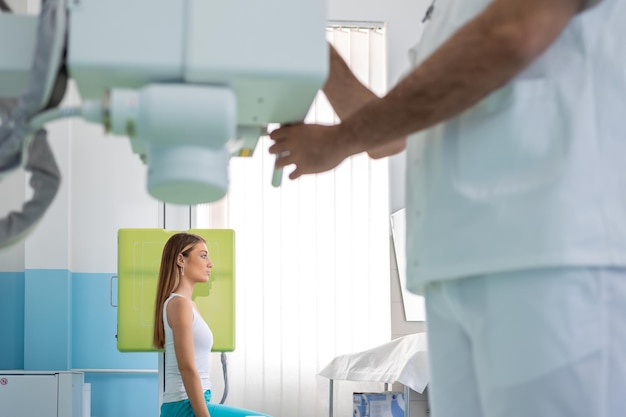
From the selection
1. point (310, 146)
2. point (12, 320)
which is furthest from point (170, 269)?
point (310, 146)

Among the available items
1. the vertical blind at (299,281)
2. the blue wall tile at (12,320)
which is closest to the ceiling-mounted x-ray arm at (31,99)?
the vertical blind at (299,281)

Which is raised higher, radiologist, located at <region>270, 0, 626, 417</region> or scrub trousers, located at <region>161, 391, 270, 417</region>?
radiologist, located at <region>270, 0, 626, 417</region>

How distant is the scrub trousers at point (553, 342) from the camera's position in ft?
3.30

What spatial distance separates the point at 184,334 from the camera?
3508 mm

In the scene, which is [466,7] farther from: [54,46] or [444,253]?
[54,46]

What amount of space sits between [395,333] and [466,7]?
448 centimetres

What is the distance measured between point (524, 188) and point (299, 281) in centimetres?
441

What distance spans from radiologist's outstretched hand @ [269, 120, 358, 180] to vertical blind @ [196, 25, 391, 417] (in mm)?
4226

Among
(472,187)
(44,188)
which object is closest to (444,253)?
(472,187)

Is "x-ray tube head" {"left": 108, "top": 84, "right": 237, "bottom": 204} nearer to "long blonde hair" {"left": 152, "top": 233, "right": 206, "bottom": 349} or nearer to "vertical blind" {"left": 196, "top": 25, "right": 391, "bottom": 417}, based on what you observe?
"long blonde hair" {"left": 152, "top": 233, "right": 206, "bottom": 349}

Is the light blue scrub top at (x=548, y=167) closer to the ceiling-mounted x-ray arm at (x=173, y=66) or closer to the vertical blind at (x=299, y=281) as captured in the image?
the ceiling-mounted x-ray arm at (x=173, y=66)

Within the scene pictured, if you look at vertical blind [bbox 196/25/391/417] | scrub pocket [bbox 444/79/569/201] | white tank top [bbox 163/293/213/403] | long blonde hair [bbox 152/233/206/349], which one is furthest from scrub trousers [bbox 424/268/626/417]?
vertical blind [bbox 196/25/391/417]

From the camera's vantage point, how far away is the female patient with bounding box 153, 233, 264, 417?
3479 mm

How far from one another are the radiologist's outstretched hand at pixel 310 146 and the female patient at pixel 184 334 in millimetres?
2479
